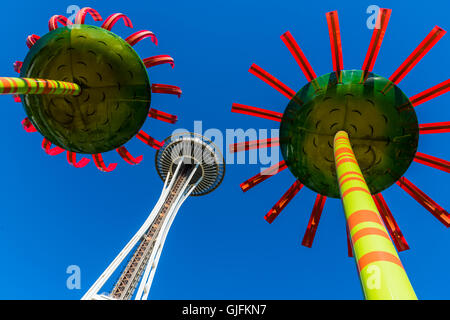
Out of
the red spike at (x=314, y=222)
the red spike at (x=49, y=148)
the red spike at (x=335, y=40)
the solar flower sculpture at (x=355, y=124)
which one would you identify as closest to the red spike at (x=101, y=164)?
the red spike at (x=49, y=148)

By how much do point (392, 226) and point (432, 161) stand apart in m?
1.80

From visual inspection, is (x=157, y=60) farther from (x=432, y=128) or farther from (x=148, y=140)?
(x=432, y=128)

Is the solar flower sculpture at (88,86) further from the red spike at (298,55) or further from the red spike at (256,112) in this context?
the red spike at (298,55)

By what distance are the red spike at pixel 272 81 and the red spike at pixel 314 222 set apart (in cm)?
283

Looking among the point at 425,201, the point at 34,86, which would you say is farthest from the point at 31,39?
the point at 425,201

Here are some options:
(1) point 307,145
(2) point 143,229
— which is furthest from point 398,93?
(2) point 143,229

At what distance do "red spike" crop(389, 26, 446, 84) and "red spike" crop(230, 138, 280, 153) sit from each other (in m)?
2.87

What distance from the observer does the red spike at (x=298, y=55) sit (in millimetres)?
6578

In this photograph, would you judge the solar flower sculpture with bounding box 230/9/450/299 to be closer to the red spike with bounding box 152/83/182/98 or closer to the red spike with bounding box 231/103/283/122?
the red spike with bounding box 231/103/283/122

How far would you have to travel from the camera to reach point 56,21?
24.4 ft

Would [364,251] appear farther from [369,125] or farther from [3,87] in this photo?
[3,87]
